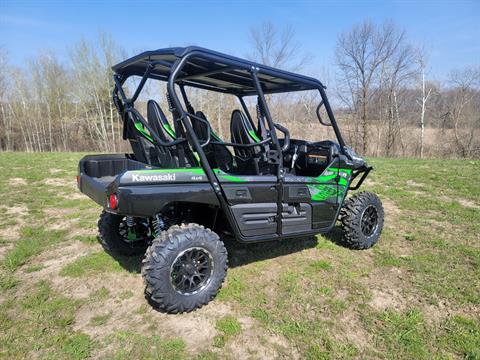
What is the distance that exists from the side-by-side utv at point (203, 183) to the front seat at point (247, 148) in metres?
0.01

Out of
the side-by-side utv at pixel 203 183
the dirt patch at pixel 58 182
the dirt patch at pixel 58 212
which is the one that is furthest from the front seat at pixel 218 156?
the dirt patch at pixel 58 182

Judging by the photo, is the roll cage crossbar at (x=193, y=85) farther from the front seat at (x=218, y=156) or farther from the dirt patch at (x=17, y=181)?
the dirt patch at (x=17, y=181)

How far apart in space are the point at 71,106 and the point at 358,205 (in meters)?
31.3

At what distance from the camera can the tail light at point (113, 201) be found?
2.55 m

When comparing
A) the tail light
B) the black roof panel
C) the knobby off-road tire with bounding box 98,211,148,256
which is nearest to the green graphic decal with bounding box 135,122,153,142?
the black roof panel

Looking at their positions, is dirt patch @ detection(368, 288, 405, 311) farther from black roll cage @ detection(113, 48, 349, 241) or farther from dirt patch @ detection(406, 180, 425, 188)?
dirt patch @ detection(406, 180, 425, 188)

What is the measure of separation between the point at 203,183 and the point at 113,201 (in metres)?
0.72

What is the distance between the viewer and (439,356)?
2307 millimetres

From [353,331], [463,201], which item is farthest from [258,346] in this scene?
[463,201]

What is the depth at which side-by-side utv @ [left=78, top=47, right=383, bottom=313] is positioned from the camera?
8.77 ft

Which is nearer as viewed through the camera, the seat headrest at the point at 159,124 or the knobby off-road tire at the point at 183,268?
the knobby off-road tire at the point at 183,268

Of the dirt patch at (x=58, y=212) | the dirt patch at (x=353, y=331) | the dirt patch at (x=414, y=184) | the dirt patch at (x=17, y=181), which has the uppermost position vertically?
the dirt patch at (x=17, y=181)

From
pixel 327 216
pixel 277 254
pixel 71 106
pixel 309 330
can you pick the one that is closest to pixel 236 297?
pixel 309 330

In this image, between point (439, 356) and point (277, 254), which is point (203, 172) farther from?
point (439, 356)
